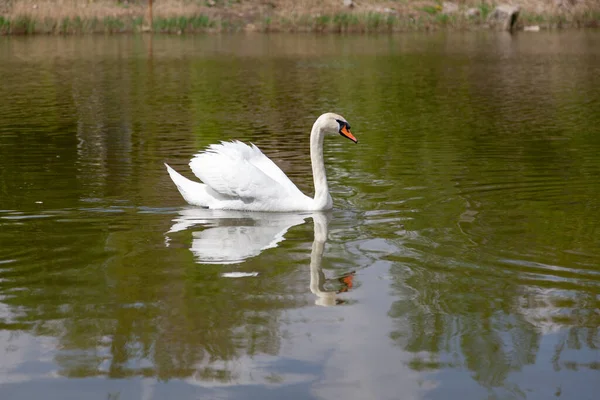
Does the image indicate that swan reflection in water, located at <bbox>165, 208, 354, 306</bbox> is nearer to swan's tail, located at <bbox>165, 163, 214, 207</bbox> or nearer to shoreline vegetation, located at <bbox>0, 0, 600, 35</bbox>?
swan's tail, located at <bbox>165, 163, 214, 207</bbox>

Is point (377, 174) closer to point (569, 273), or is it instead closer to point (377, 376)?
point (569, 273)

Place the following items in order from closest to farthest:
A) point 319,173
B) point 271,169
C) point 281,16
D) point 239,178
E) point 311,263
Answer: point 311,263 → point 239,178 → point 319,173 → point 271,169 → point 281,16

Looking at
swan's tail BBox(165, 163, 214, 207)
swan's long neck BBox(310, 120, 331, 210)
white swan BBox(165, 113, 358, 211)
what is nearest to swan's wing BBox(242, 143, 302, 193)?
white swan BBox(165, 113, 358, 211)

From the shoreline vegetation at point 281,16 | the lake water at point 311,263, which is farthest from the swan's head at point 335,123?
the shoreline vegetation at point 281,16

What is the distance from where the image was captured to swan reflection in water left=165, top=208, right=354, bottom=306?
710cm

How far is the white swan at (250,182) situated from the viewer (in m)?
9.18

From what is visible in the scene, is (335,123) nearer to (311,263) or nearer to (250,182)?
(250,182)

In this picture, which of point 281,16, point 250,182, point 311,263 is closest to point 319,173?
point 250,182

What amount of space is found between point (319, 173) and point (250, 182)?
690 millimetres

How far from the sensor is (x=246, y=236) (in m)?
8.55

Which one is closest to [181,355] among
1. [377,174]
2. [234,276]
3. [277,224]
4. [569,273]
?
[234,276]

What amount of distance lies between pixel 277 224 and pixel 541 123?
27.0 feet

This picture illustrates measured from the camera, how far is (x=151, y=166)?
12.2 meters

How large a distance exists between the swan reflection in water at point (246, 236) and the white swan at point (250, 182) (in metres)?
0.10
